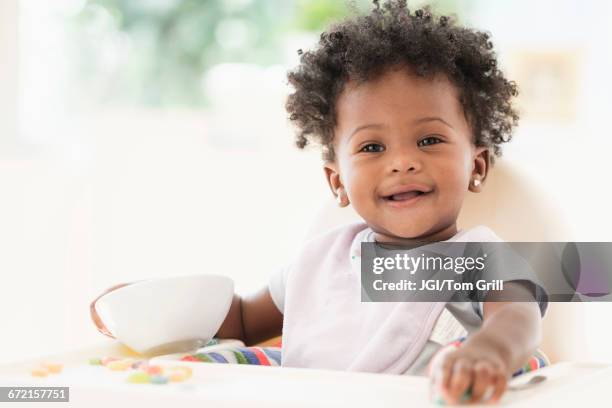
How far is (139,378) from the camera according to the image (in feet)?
2.37

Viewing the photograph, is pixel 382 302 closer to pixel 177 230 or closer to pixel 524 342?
pixel 524 342

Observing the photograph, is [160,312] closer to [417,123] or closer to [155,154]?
[417,123]

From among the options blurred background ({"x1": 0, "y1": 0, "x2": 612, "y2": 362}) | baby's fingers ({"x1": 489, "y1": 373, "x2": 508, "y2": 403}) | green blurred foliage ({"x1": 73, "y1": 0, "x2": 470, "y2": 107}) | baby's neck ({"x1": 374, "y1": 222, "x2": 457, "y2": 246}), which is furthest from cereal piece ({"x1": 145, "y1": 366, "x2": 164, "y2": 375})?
green blurred foliage ({"x1": 73, "y1": 0, "x2": 470, "y2": 107})

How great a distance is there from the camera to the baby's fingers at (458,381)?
23.7 inches

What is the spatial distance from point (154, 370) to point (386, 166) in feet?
1.24

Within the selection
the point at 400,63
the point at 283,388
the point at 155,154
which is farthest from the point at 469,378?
the point at 155,154

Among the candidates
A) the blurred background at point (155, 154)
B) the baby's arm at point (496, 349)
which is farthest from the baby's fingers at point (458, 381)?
the blurred background at point (155, 154)

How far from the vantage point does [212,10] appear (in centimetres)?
466

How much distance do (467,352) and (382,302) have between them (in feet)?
1.20

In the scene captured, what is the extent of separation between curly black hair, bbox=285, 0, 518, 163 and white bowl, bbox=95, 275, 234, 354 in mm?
264

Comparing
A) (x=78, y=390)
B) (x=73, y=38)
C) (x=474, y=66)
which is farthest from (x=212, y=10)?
(x=78, y=390)

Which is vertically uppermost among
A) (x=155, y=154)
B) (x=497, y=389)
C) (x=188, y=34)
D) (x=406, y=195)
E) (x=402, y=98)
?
(x=188, y=34)

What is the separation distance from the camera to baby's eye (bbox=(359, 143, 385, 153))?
1.03 metres

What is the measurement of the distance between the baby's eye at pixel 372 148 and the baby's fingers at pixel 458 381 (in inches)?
17.5
